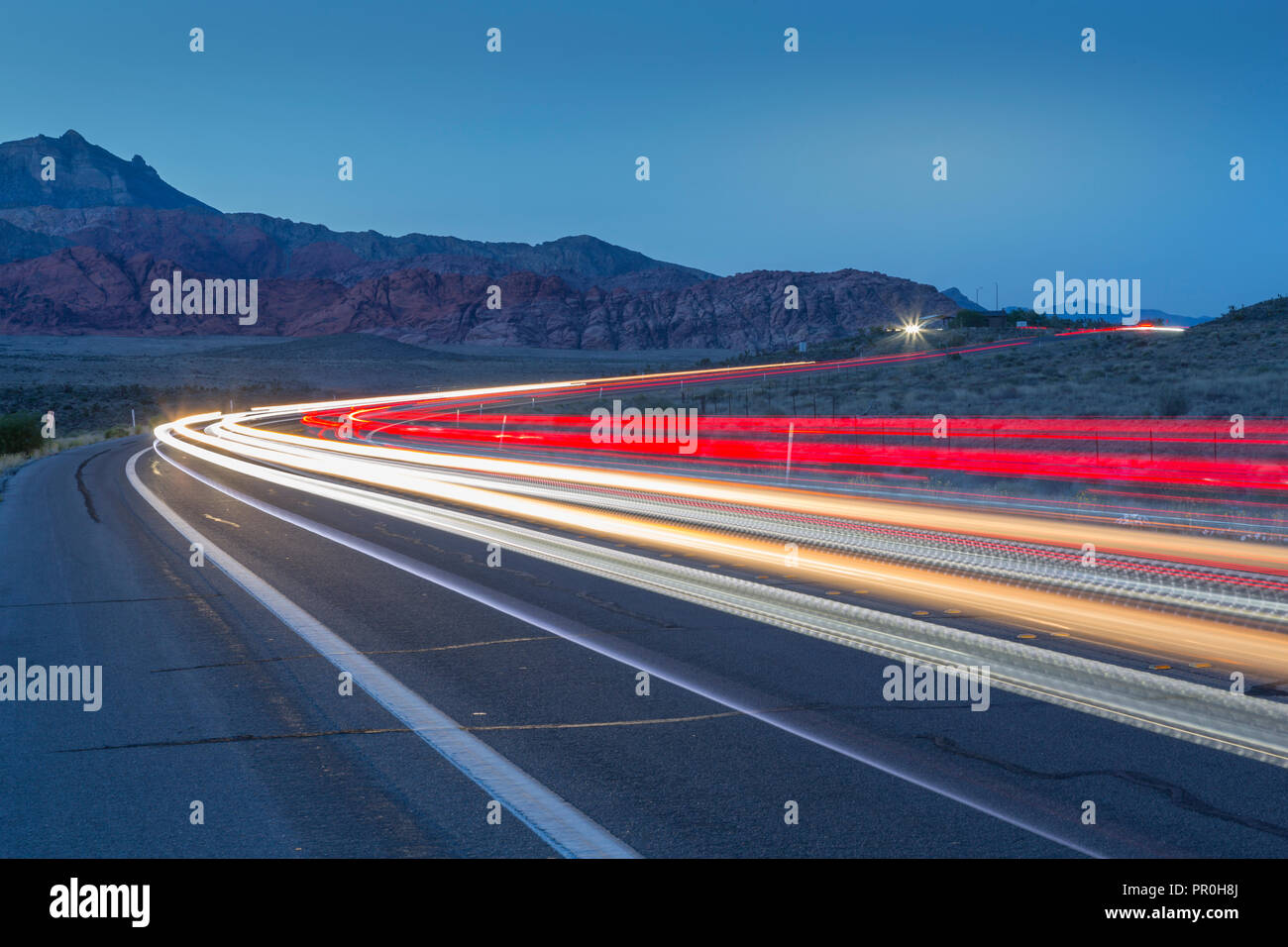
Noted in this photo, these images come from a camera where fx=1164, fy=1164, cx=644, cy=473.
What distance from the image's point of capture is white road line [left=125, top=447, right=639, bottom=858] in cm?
491

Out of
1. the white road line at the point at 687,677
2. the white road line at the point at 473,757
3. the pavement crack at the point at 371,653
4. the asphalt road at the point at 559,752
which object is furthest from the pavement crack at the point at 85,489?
the pavement crack at the point at 371,653

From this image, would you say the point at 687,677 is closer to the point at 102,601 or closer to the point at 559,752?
the point at 559,752

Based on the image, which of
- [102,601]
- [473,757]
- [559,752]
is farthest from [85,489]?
[559,752]

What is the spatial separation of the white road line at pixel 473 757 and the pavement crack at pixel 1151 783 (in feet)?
6.92

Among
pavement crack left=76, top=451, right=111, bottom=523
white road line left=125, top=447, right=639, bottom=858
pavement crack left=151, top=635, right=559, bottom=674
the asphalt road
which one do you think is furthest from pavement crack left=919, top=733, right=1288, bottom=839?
pavement crack left=76, top=451, right=111, bottom=523

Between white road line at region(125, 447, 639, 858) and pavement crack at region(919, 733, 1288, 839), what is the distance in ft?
6.92

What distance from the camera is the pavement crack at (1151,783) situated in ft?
16.4

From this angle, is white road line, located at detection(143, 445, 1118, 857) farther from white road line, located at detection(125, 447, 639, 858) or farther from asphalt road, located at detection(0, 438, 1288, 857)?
white road line, located at detection(125, 447, 639, 858)

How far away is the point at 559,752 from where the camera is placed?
6.14 m

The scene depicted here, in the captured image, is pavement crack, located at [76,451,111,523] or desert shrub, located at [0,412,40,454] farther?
desert shrub, located at [0,412,40,454]

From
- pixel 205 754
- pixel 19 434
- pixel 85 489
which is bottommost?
pixel 205 754

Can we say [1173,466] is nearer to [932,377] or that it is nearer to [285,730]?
[285,730]

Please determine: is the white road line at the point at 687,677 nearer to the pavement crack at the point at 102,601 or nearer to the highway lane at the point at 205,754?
the highway lane at the point at 205,754

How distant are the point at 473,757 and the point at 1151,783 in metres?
3.34
